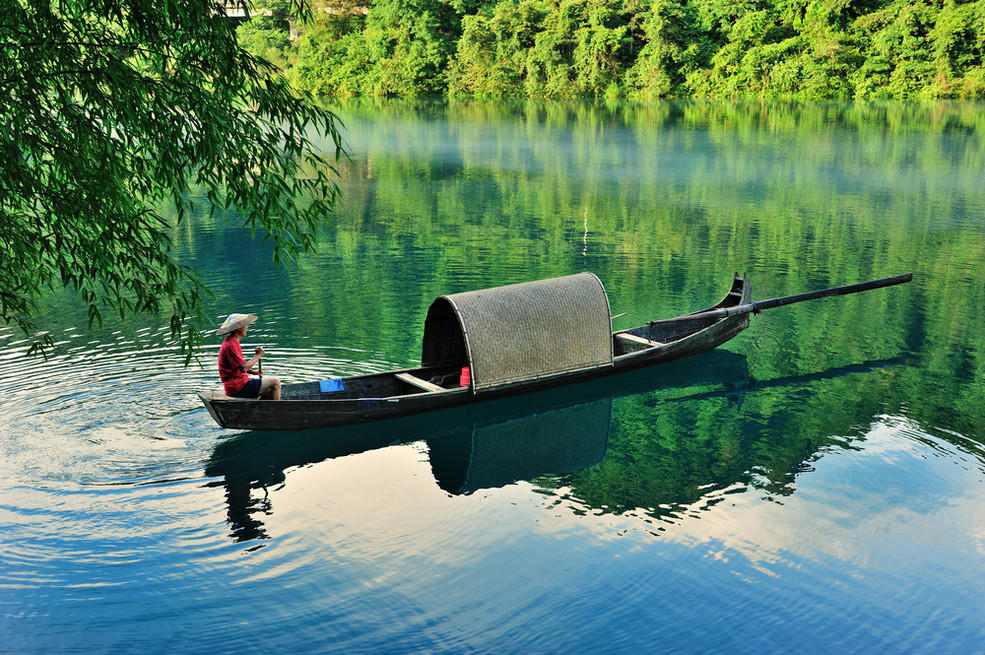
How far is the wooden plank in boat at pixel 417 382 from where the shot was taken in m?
13.3

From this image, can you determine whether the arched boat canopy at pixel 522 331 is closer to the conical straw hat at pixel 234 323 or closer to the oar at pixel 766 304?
the oar at pixel 766 304

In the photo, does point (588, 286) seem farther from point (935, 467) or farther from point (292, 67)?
point (292, 67)

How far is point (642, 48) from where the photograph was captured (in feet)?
249

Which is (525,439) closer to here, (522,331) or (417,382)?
(522,331)

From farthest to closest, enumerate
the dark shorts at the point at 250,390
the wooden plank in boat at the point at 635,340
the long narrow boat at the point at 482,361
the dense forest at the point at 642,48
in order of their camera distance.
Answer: the dense forest at the point at 642,48 → the wooden plank in boat at the point at 635,340 → the long narrow boat at the point at 482,361 → the dark shorts at the point at 250,390

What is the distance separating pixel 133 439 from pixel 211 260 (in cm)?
1261

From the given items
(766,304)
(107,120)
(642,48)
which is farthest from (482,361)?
(642,48)

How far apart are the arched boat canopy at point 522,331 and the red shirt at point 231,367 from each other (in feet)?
10.1

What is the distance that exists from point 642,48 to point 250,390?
230ft

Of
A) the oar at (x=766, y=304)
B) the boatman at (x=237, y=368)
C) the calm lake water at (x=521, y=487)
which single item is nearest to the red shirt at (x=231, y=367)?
the boatman at (x=237, y=368)

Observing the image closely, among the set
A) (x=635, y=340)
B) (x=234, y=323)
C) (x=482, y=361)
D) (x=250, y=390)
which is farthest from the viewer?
(x=635, y=340)

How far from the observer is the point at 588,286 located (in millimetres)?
14148

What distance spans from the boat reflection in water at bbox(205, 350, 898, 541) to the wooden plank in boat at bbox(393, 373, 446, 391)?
0.54m

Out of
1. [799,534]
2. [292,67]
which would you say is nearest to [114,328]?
[799,534]
